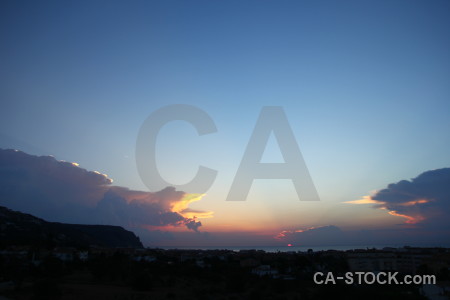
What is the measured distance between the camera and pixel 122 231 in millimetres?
135125

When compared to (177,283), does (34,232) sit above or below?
above

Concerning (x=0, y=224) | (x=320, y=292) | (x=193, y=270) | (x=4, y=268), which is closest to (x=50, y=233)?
(x=0, y=224)

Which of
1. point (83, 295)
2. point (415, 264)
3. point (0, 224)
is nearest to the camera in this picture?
point (83, 295)

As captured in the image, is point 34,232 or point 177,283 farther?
point 34,232

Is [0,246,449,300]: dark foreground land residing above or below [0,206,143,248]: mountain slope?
below

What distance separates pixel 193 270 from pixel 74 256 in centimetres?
2311

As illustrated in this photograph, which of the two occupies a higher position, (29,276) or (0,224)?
(0,224)

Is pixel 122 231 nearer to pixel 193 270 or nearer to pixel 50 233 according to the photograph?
pixel 50 233

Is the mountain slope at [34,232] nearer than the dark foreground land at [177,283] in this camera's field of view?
No

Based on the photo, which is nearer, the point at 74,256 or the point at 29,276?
the point at 29,276

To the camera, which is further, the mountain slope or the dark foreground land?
the mountain slope

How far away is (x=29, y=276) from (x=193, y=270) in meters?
17.5

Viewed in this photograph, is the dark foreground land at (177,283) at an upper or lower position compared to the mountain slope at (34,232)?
lower

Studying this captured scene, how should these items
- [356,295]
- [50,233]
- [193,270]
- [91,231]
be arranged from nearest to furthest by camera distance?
[356,295] → [193,270] → [50,233] → [91,231]
